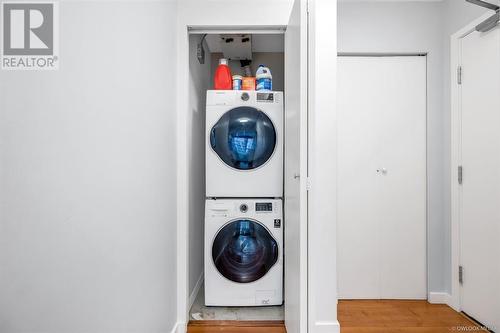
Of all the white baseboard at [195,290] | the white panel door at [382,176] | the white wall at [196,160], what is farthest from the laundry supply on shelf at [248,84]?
the white baseboard at [195,290]

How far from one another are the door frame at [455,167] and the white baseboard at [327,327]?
1.18 metres

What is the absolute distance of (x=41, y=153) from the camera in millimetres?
816

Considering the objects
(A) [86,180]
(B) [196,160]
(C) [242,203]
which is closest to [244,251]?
(C) [242,203]

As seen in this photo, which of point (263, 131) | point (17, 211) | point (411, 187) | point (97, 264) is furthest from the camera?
point (411, 187)

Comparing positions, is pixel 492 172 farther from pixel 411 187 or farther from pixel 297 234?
pixel 297 234

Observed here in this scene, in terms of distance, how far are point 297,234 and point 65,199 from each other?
107cm

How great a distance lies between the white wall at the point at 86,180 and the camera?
767 mm

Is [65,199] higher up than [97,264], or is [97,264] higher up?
[65,199]

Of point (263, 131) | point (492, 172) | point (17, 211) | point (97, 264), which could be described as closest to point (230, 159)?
point (263, 131)

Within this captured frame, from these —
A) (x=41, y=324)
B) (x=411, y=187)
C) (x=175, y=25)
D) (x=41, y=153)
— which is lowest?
(x=41, y=324)

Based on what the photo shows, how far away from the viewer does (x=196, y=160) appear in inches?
90.6

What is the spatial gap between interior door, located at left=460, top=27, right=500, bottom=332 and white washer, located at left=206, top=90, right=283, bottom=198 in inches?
55.2

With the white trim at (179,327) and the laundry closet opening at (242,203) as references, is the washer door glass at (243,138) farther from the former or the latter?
the white trim at (179,327)

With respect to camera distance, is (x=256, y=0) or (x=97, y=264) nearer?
(x=97, y=264)
